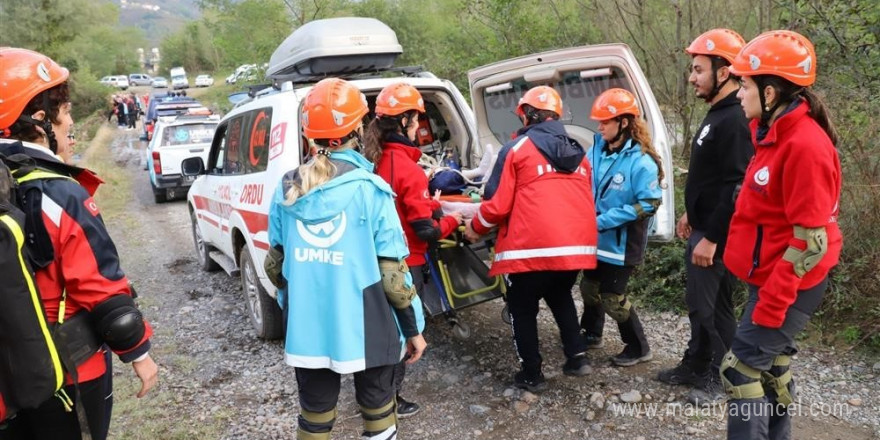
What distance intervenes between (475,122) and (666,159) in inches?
66.2

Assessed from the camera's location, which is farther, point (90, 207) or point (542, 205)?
point (542, 205)

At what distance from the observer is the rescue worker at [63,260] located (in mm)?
1971

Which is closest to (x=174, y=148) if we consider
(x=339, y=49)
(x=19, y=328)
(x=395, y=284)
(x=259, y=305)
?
(x=259, y=305)

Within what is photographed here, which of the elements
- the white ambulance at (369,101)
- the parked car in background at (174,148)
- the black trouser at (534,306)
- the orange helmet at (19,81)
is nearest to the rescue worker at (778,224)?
the black trouser at (534,306)

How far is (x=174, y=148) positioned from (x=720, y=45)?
11.7 metres

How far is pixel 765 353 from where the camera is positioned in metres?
2.59

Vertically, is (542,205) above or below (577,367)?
above

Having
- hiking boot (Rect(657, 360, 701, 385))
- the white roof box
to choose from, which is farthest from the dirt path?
the white roof box

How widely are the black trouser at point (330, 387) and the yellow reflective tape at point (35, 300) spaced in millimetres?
926

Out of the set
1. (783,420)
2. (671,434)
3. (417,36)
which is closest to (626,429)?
(671,434)

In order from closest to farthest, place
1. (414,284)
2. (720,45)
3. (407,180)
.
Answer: (720,45) → (407,180) → (414,284)

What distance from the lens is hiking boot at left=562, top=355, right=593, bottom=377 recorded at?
4.05m

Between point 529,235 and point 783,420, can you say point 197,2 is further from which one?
point 783,420

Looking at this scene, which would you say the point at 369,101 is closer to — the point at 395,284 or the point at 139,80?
the point at 395,284
